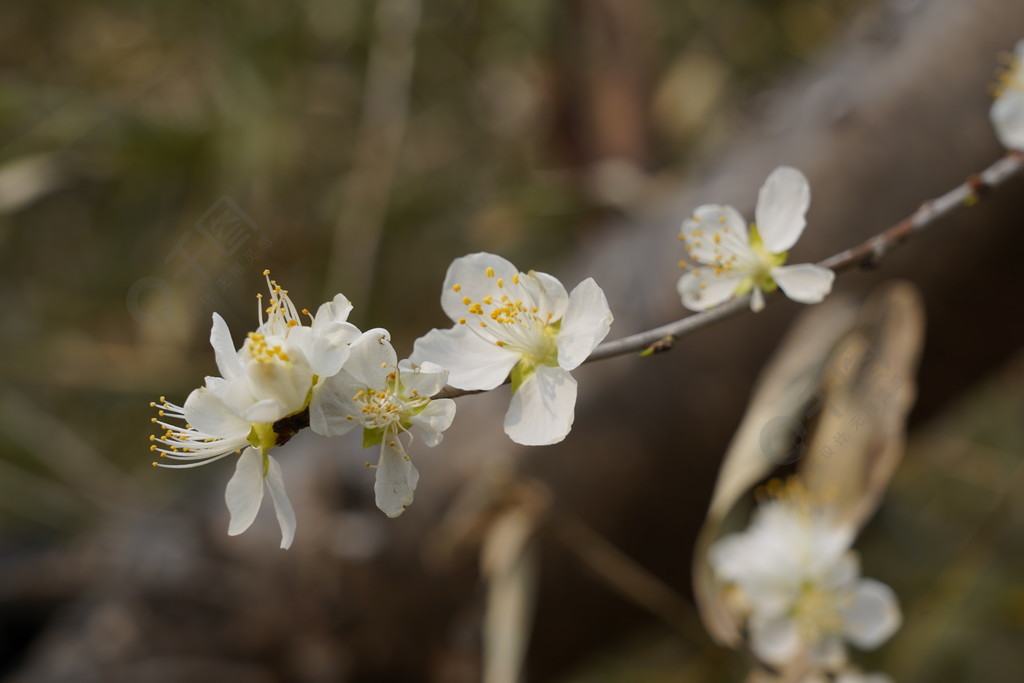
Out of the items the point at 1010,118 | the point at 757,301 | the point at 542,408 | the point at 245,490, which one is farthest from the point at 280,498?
the point at 1010,118

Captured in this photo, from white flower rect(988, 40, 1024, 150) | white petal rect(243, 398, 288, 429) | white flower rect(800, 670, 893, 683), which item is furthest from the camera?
white flower rect(800, 670, 893, 683)

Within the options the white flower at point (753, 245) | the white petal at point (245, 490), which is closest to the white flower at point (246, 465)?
the white petal at point (245, 490)

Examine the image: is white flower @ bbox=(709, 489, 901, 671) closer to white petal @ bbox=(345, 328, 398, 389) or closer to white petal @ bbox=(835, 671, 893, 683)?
white petal @ bbox=(835, 671, 893, 683)

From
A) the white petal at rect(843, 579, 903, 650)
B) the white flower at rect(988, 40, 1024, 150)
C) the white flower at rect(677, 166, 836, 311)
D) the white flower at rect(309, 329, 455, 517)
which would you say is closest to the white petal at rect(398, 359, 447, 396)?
the white flower at rect(309, 329, 455, 517)

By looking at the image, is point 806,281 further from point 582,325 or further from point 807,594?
point 807,594

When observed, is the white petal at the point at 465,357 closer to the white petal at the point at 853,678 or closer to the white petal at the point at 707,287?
the white petal at the point at 707,287
